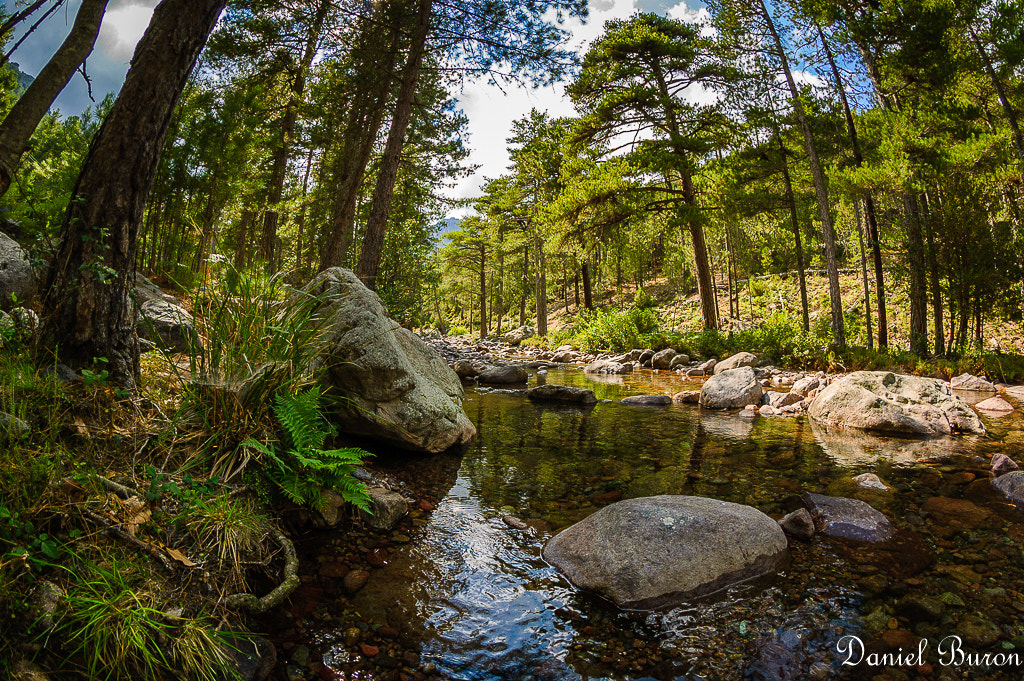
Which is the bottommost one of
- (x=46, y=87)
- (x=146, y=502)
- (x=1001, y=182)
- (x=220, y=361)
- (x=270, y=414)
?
(x=146, y=502)

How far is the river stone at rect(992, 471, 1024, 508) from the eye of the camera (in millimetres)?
3937

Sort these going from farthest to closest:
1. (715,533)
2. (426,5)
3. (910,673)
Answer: (426,5) → (715,533) → (910,673)

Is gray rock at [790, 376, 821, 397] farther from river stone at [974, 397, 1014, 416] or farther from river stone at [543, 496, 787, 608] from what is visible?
river stone at [543, 496, 787, 608]

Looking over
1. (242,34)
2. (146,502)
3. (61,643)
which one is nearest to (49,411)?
(146,502)

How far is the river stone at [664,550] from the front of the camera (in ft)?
8.65

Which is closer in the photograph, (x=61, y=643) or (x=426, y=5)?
(x=61, y=643)

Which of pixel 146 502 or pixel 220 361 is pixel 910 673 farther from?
pixel 220 361

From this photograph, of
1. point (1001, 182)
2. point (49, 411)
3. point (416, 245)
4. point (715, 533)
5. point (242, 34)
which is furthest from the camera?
point (416, 245)

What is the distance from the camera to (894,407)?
22.2 ft

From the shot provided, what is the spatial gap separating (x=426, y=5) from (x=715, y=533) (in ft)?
33.0

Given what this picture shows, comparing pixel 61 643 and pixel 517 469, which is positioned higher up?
pixel 61 643

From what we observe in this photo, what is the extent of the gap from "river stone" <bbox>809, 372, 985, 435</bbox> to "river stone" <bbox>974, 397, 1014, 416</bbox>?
1197mm

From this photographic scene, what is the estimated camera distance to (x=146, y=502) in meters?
2.16

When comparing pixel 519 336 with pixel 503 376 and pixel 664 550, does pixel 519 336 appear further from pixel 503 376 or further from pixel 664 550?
pixel 664 550
